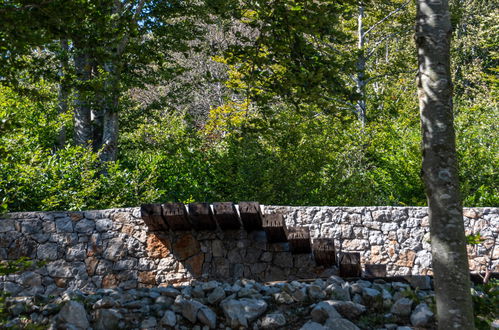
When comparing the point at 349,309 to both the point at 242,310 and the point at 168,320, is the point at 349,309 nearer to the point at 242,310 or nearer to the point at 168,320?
the point at 242,310

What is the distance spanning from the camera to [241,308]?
5098 millimetres

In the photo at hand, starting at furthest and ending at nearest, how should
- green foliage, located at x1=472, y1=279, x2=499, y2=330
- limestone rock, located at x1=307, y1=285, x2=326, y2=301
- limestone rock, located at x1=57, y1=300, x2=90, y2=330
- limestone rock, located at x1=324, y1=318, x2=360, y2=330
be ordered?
limestone rock, located at x1=307, y1=285, x2=326, y2=301
limestone rock, located at x1=57, y1=300, x2=90, y2=330
limestone rock, located at x1=324, y1=318, x2=360, y2=330
green foliage, located at x1=472, y1=279, x2=499, y2=330

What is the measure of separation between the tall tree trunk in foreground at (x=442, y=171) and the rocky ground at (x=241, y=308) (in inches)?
50.3

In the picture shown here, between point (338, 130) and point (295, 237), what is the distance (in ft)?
20.1

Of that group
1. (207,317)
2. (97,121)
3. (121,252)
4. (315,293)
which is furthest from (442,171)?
(97,121)

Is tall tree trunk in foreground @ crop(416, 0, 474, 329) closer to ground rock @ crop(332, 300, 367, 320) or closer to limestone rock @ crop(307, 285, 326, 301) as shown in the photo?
ground rock @ crop(332, 300, 367, 320)

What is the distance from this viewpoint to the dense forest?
243 inches

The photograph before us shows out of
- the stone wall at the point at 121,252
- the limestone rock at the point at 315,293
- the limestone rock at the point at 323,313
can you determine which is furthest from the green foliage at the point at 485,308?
the stone wall at the point at 121,252

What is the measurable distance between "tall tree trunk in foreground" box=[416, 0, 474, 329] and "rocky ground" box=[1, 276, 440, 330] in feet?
4.19

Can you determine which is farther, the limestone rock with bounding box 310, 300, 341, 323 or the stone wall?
the stone wall

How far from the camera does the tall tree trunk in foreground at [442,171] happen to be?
3539 mm

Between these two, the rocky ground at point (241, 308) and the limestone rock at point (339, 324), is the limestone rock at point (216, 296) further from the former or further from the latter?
the limestone rock at point (339, 324)

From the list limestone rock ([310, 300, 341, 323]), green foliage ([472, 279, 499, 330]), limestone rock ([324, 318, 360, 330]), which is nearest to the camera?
green foliage ([472, 279, 499, 330])

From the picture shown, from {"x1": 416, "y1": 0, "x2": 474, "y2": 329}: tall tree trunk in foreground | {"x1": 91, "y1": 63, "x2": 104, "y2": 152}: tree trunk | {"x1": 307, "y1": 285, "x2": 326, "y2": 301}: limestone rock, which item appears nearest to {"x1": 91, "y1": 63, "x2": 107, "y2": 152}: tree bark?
{"x1": 91, "y1": 63, "x2": 104, "y2": 152}: tree trunk
